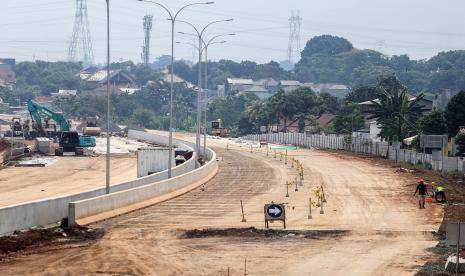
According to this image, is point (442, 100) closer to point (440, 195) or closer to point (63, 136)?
point (63, 136)

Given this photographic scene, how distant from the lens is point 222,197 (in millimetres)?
52562

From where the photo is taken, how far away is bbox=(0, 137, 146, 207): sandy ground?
210ft

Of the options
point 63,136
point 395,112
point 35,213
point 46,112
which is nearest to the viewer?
point 35,213

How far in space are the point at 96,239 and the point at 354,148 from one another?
7322 centimetres

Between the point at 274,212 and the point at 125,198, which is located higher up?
the point at 274,212

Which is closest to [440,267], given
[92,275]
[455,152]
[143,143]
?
[92,275]

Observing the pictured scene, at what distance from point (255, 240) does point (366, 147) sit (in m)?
67.2

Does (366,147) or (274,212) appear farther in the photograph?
(366,147)

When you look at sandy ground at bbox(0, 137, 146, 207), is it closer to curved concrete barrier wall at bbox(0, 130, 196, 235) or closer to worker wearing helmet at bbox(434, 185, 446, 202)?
curved concrete barrier wall at bbox(0, 130, 196, 235)

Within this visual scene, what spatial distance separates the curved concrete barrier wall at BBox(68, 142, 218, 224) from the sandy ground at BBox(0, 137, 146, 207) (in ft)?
30.6

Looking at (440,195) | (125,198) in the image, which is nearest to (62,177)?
(125,198)

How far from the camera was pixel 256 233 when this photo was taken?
36.0 m

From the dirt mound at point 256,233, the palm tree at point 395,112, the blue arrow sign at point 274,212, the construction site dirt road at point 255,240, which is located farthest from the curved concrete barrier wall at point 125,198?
the palm tree at point 395,112

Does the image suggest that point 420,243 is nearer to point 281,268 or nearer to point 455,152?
point 281,268
